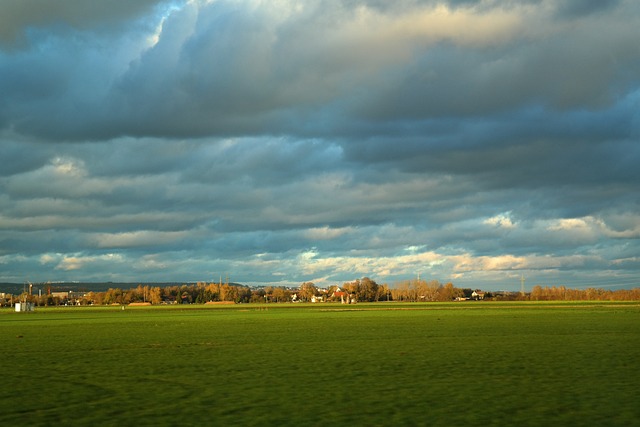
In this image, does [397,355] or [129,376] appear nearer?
[129,376]

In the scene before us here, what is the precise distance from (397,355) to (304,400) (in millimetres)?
12388

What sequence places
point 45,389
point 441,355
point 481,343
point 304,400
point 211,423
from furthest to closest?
point 481,343 < point 441,355 < point 45,389 < point 304,400 < point 211,423

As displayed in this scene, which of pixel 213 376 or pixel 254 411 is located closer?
pixel 254 411

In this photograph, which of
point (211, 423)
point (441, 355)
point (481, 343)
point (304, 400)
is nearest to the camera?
point (211, 423)

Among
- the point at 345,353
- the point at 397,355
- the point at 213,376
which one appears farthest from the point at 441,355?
the point at 213,376

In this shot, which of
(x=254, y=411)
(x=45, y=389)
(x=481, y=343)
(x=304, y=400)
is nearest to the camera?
(x=254, y=411)

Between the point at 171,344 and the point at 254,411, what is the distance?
22.9 meters

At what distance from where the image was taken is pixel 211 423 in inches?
575

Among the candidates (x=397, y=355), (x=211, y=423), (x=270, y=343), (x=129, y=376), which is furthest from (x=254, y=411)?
(x=270, y=343)

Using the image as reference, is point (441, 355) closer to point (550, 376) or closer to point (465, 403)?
point (550, 376)

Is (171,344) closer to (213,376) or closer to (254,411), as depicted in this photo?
(213,376)

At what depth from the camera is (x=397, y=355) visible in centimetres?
2944

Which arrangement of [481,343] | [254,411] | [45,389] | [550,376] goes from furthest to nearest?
[481,343]
[550,376]
[45,389]
[254,411]

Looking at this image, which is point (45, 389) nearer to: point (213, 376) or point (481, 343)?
point (213, 376)
